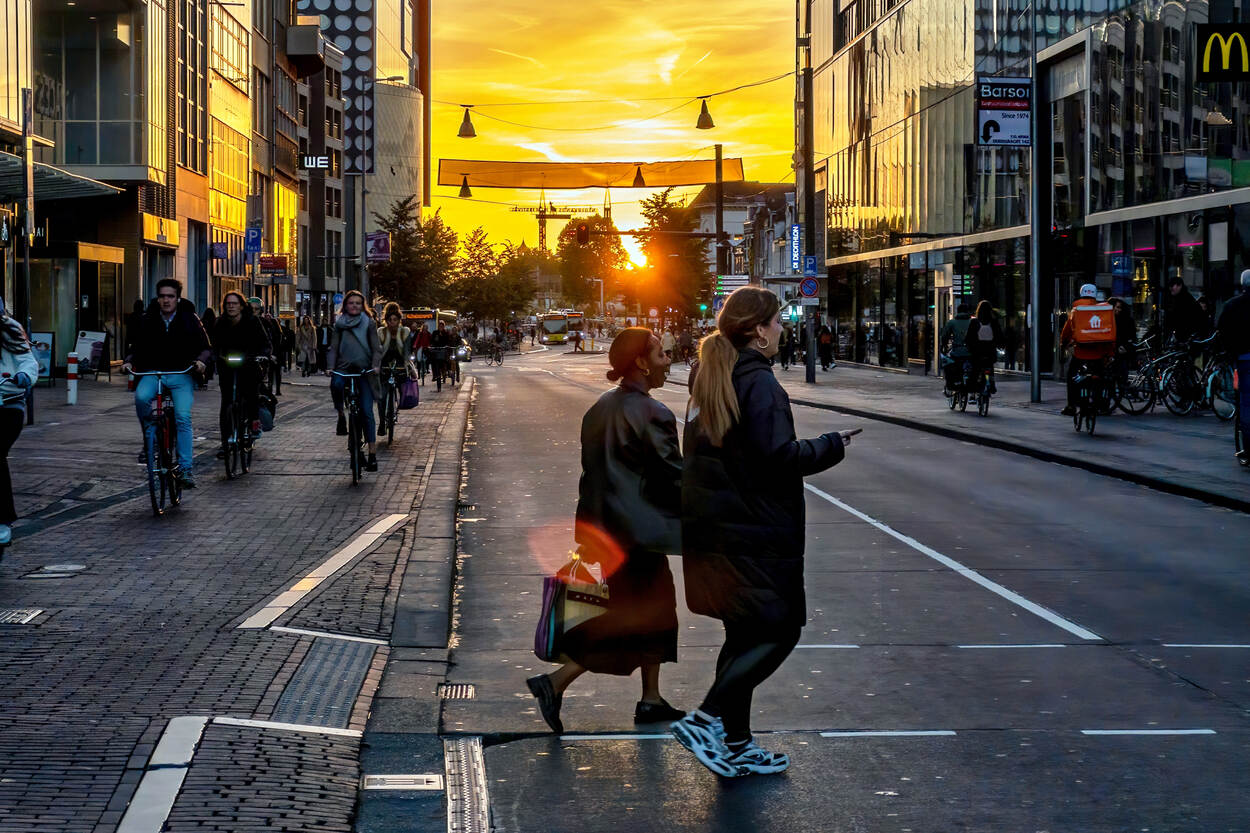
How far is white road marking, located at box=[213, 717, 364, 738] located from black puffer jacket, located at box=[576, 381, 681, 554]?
43.1 inches

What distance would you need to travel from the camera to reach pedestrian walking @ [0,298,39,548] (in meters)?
9.30

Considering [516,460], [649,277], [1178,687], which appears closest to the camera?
[1178,687]

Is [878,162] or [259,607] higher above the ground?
[878,162]

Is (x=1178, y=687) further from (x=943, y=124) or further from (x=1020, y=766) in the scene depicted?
(x=943, y=124)

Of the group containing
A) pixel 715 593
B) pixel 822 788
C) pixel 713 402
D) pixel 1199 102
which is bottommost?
pixel 822 788

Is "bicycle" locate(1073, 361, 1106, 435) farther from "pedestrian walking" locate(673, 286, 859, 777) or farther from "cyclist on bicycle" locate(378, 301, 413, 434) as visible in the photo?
"pedestrian walking" locate(673, 286, 859, 777)

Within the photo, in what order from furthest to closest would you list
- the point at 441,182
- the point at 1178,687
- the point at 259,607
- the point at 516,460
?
the point at 441,182, the point at 516,460, the point at 259,607, the point at 1178,687

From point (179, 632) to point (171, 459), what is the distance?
18.3 ft

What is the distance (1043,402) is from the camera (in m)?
29.6

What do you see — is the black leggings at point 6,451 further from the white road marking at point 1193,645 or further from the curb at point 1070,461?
the curb at point 1070,461

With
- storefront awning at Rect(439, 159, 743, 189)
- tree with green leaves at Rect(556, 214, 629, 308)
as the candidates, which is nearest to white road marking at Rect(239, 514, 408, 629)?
storefront awning at Rect(439, 159, 743, 189)

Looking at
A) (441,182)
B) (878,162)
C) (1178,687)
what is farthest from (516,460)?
(441,182)

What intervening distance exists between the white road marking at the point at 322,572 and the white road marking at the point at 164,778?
205 cm

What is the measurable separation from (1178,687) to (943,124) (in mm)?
42687
